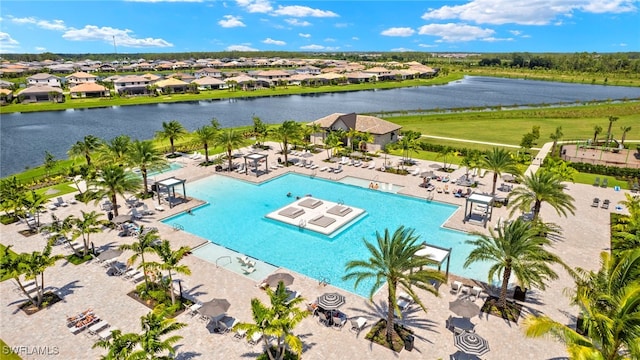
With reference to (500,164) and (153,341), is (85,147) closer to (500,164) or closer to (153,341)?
(153,341)

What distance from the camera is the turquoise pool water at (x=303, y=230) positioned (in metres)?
26.7

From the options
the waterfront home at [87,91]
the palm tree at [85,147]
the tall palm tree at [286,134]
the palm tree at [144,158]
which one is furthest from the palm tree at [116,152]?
the waterfront home at [87,91]

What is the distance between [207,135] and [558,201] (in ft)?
123

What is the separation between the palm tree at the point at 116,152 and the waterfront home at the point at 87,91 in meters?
97.8

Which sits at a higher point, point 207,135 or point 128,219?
point 207,135

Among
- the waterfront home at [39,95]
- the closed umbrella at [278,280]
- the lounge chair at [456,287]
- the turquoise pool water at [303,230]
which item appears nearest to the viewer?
the closed umbrella at [278,280]

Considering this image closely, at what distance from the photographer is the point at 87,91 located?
120 m

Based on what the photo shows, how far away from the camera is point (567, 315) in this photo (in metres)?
20.2

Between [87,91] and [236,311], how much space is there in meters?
127

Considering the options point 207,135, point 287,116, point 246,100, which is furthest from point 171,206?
point 246,100

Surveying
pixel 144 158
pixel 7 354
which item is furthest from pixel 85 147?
pixel 7 354

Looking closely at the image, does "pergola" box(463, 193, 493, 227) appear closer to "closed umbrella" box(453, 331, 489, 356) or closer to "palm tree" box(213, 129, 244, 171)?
"closed umbrella" box(453, 331, 489, 356)

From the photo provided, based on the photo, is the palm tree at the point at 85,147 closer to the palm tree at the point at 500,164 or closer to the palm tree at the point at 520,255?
the palm tree at the point at 520,255

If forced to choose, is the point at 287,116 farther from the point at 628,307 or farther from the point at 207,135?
the point at 628,307
